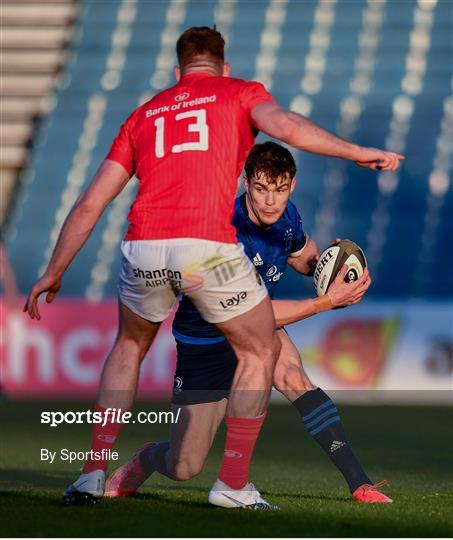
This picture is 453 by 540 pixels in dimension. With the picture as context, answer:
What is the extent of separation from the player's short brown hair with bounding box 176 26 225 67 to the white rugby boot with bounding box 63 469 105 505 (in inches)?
66.5

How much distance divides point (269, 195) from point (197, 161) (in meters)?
0.71

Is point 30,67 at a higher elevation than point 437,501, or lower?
higher

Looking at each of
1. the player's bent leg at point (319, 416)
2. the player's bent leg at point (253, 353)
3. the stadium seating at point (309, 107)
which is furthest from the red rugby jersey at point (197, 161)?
the stadium seating at point (309, 107)

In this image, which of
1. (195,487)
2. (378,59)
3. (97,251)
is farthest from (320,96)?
(195,487)

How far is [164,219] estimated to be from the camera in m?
5.12

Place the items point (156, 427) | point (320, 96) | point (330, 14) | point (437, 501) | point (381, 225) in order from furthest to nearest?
point (330, 14), point (320, 96), point (381, 225), point (156, 427), point (437, 501)

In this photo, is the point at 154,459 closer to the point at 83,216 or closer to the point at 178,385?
the point at 178,385

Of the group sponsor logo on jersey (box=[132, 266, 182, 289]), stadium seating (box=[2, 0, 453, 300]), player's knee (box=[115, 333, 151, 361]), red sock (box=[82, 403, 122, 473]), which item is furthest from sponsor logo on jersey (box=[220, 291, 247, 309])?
stadium seating (box=[2, 0, 453, 300])

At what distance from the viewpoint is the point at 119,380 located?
17.6 feet

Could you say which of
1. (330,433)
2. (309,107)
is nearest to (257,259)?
(330,433)

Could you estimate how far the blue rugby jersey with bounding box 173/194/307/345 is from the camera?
609cm

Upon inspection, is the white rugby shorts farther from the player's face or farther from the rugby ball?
the rugby ball

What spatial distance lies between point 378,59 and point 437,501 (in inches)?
660

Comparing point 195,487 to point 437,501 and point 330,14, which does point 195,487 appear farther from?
point 330,14
